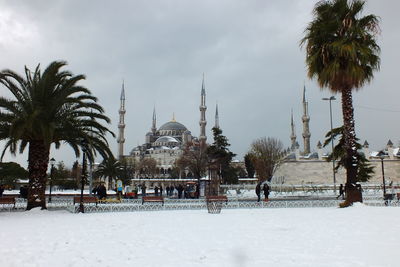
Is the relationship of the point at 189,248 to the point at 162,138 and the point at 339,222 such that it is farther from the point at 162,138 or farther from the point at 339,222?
the point at 162,138

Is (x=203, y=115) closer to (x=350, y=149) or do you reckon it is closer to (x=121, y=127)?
(x=121, y=127)

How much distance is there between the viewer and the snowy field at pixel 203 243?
6219mm

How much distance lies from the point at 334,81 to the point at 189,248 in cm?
1309

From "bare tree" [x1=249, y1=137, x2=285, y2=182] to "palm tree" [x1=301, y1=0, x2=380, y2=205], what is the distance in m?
34.7

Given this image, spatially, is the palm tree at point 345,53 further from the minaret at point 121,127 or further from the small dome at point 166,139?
the small dome at point 166,139

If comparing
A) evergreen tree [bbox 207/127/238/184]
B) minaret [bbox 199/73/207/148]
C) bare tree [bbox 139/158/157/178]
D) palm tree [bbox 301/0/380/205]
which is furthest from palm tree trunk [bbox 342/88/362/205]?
bare tree [bbox 139/158/157/178]

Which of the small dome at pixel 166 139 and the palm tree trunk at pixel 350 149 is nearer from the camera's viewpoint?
the palm tree trunk at pixel 350 149

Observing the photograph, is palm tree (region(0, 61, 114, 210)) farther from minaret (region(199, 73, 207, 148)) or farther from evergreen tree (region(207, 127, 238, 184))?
minaret (region(199, 73, 207, 148))

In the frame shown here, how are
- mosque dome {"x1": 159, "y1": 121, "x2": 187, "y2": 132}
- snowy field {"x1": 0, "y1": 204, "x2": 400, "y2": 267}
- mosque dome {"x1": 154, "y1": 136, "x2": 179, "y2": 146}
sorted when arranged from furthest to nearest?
mosque dome {"x1": 159, "y1": 121, "x2": 187, "y2": 132} < mosque dome {"x1": 154, "y1": 136, "x2": 179, "y2": 146} < snowy field {"x1": 0, "y1": 204, "x2": 400, "y2": 267}

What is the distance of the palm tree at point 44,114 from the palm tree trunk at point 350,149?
1130cm

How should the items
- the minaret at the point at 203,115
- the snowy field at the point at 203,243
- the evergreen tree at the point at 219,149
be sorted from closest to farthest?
the snowy field at the point at 203,243 → the evergreen tree at the point at 219,149 → the minaret at the point at 203,115

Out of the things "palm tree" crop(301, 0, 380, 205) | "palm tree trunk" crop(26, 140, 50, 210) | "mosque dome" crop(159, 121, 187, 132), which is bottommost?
"palm tree trunk" crop(26, 140, 50, 210)

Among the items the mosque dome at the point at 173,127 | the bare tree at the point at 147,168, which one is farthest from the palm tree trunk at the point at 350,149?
the mosque dome at the point at 173,127

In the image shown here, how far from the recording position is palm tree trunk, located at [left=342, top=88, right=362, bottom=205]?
17.0 metres
